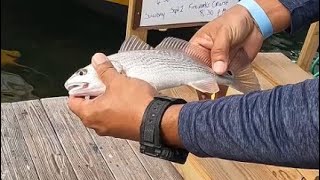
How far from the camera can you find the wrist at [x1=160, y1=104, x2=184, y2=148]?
1.70 metres

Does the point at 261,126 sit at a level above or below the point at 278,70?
above

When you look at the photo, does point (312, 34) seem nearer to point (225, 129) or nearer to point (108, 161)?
point (108, 161)

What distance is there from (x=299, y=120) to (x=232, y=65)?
112cm

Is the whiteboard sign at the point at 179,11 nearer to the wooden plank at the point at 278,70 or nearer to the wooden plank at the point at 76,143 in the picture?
the wooden plank at the point at 278,70

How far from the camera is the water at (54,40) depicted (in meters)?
6.58

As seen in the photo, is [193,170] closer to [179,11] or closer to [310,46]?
[179,11]

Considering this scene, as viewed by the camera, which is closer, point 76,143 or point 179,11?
point 76,143

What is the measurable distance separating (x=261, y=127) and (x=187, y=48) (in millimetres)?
984

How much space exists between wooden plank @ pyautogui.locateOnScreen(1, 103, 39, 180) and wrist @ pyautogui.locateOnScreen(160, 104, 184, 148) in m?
1.56

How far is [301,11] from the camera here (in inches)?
95.9

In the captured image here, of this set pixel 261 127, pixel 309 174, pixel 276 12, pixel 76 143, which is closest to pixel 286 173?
pixel 309 174

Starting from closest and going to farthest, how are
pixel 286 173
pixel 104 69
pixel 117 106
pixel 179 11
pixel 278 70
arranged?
pixel 117 106, pixel 104 69, pixel 286 173, pixel 179 11, pixel 278 70

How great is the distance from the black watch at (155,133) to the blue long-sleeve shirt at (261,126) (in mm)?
76

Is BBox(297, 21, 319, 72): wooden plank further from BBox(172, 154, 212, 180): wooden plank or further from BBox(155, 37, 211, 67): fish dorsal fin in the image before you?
BBox(155, 37, 211, 67): fish dorsal fin
